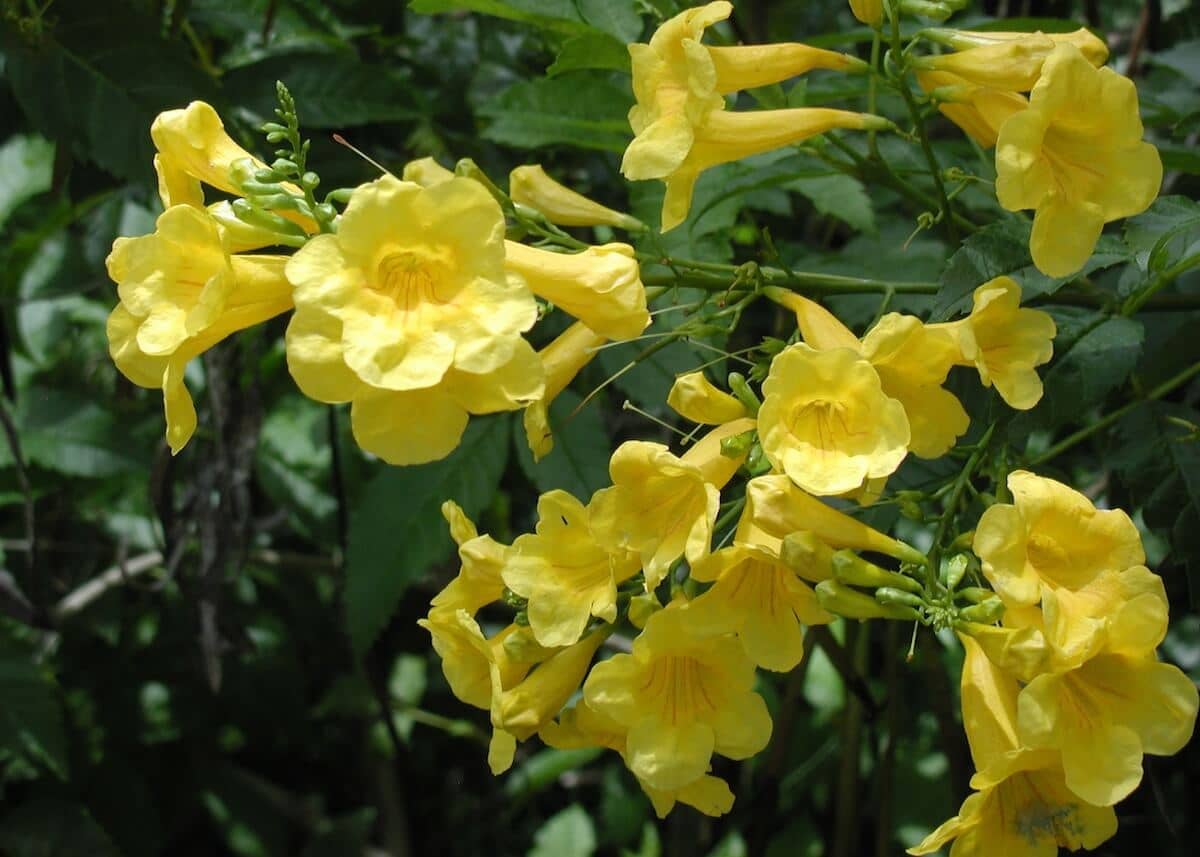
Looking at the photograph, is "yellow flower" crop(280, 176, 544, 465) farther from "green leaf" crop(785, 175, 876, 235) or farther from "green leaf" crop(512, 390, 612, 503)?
"green leaf" crop(785, 175, 876, 235)

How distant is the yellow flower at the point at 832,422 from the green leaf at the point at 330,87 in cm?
156

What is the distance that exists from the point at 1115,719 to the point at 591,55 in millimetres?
1419

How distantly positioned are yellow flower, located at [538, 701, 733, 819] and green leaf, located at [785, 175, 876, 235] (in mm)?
1175

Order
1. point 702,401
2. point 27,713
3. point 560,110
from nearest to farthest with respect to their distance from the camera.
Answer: point 702,401, point 560,110, point 27,713

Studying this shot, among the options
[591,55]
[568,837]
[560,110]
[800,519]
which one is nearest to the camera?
[800,519]

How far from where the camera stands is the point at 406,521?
2.58 meters

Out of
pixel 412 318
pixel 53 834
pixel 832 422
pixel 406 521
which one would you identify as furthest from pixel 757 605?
pixel 53 834

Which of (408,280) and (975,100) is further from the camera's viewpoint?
(975,100)

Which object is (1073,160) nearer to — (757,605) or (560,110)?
(757,605)

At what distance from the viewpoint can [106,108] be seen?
2.56 meters

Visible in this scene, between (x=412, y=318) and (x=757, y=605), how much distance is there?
0.59m

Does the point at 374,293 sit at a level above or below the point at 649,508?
above

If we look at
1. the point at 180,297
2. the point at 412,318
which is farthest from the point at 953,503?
the point at 180,297

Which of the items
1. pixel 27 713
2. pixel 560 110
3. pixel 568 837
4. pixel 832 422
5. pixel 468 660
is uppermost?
pixel 832 422
